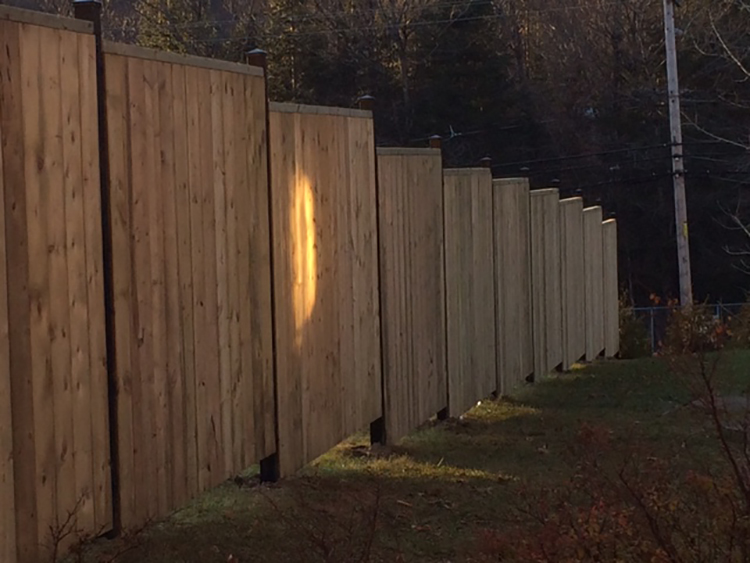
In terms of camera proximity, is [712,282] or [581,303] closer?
[581,303]

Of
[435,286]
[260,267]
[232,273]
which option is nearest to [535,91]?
[435,286]

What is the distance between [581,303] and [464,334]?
514cm

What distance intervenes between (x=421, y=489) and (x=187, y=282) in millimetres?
2112

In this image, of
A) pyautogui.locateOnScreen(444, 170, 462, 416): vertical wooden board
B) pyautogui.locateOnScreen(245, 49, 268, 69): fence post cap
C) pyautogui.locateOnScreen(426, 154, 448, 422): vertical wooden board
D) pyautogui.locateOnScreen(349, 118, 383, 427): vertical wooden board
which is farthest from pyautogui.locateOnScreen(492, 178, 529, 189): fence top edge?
pyautogui.locateOnScreen(245, 49, 268, 69): fence post cap

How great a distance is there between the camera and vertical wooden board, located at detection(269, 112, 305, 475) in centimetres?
616

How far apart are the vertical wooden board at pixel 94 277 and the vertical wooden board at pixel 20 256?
321 millimetres

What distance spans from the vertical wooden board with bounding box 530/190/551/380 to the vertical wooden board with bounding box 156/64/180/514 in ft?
22.3

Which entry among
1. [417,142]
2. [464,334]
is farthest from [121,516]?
[417,142]

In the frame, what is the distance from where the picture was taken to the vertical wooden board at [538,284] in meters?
11.6

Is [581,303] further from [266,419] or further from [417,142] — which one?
[417,142]

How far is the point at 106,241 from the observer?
14.9 ft

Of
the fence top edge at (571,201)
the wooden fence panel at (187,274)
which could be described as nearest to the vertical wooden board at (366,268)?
the wooden fence panel at (187,274)

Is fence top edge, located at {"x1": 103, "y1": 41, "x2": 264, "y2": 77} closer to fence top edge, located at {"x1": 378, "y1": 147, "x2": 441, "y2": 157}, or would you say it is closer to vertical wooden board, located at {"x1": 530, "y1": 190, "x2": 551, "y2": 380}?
fence top edge, located at {"x1": 378, "y1": 147, "x2": 441, "y2": 157}

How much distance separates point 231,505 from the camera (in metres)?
5.83
